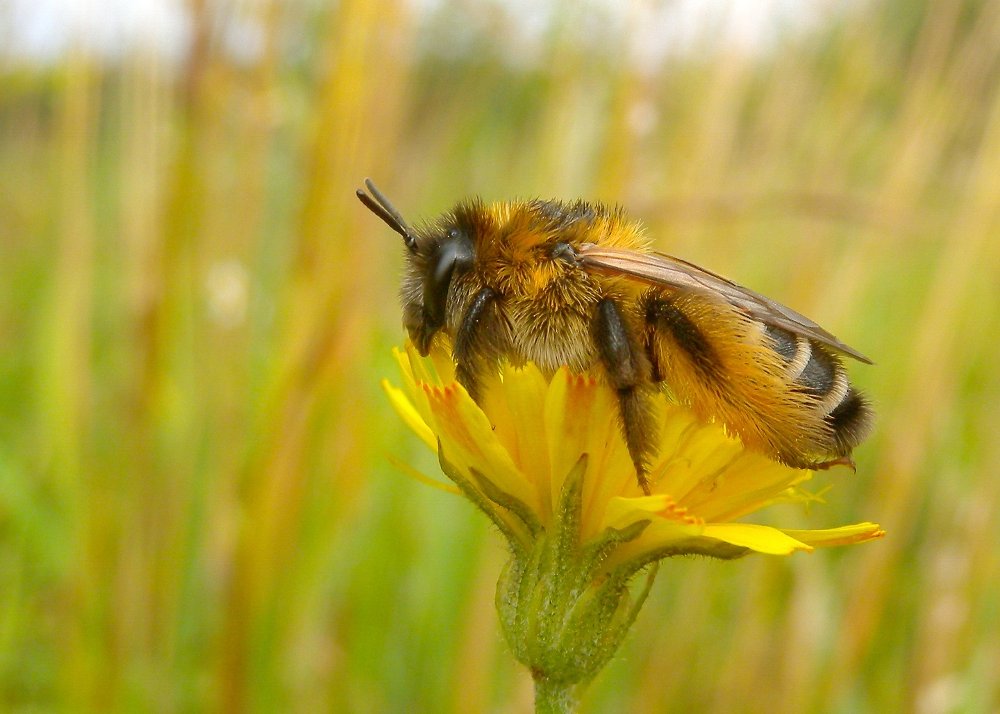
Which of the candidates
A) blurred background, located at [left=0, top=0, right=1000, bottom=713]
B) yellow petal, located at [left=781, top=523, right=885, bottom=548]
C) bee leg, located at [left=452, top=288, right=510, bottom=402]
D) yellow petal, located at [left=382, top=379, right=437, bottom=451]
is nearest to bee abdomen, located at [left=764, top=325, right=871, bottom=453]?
yellow petal, located at [left=781, top=523, right=885, bottom=548]

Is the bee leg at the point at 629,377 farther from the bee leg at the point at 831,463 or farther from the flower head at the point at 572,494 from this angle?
the bee leg at the point at 831,463

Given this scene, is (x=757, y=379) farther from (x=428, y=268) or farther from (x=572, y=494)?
(x=428, y=268)

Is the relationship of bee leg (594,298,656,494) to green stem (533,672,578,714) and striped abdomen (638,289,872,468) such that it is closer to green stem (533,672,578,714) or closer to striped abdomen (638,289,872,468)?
striped abdomen (638,289,872,468)

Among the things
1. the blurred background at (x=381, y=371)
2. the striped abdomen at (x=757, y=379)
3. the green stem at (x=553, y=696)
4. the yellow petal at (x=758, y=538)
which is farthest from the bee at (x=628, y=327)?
the blurred background at (x=381, y=371)

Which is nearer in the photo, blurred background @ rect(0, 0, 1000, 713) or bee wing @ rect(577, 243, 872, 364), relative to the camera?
bee wing @ rect(577, 243, 872, 364)

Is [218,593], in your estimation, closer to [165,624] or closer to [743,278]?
[165,624]

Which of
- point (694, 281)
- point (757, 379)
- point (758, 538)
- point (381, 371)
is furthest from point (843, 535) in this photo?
point (381, 371)

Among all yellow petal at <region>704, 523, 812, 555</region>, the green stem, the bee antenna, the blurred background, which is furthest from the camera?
the blurred background
